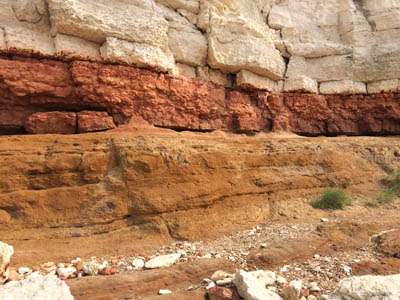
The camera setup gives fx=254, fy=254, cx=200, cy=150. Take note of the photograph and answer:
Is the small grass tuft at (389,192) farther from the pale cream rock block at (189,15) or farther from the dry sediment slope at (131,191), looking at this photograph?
the pale cream rock block at (189,15)

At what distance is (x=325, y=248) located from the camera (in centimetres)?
344

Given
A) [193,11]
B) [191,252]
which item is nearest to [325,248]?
[191,252]

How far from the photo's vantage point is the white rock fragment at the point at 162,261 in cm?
333

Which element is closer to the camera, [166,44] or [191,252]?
[191,252]

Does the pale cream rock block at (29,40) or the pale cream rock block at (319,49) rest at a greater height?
the pale cream rock block at (319,49)

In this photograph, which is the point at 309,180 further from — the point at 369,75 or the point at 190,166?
the point at 369,75

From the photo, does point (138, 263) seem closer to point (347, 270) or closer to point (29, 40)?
point (347, 270)

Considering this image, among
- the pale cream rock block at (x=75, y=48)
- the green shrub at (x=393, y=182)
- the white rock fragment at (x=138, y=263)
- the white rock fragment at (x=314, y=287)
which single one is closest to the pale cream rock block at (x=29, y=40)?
the pale cream rock block at (x=75, y=48)

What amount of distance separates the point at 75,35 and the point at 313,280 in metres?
6.11

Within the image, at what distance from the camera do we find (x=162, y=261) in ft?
11.2

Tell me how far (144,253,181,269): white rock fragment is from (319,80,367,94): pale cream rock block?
791 cm

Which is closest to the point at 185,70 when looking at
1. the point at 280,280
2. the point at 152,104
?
the point at 152,104

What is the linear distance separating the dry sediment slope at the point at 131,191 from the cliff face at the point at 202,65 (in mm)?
1171

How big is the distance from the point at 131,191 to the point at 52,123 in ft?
7.65
